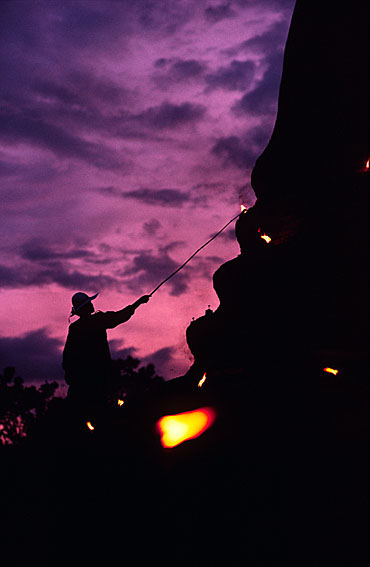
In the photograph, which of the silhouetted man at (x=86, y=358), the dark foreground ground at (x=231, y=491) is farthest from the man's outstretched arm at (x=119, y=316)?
the dark foreground ground at (x=231, y=491)

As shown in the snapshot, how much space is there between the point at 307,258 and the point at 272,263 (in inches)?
31.2

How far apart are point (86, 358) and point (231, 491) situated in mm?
4286

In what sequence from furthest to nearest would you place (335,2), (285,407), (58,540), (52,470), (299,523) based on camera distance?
(52,470) → (335,2) → (58,540) → (285,407) → (299,523)

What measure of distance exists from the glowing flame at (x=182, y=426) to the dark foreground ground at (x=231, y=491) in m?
0.13

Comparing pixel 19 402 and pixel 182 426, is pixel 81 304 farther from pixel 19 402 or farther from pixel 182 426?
pixel 19 402

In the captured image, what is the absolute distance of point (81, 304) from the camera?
29.3ft

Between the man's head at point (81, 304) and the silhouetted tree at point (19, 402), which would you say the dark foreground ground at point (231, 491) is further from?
the silhouetted tree at point (19, 402)

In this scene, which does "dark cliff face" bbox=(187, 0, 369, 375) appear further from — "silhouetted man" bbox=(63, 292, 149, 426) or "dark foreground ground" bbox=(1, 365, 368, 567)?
"silhouetted man" bbox=(63, 292, 149, 426)

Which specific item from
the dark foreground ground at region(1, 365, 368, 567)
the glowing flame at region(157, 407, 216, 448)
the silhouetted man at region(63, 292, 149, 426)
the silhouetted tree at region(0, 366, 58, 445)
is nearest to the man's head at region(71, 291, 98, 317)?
the silhouetted man at region(63, 292, 149, 426)

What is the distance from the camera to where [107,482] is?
6.69 metres

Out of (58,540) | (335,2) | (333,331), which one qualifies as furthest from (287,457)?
(335,2)

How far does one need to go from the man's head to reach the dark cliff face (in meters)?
2.51

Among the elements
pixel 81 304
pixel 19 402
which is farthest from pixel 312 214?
pixel 19 402

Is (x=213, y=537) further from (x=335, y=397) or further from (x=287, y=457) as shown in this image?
(x=335, y=397)
